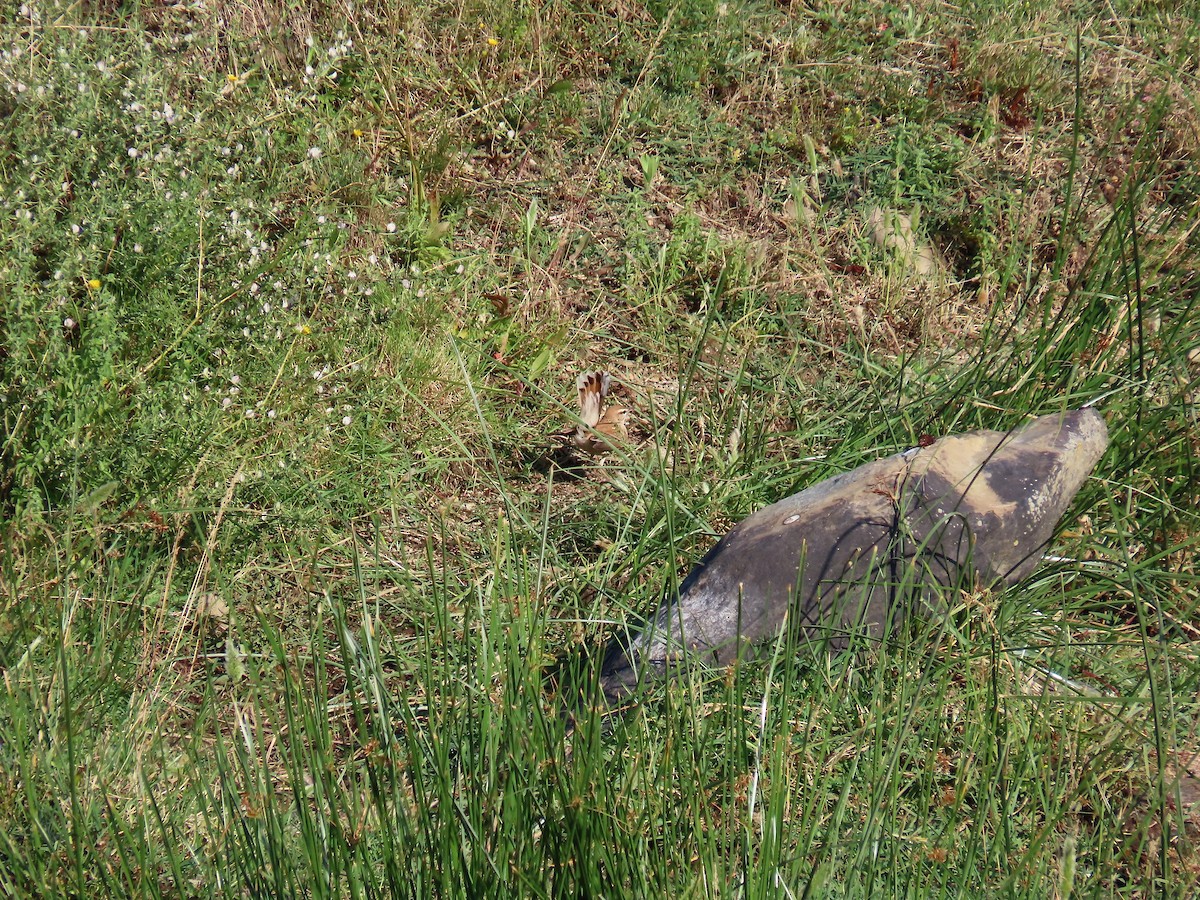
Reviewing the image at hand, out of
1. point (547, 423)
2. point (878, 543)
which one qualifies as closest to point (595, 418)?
point (547, 423)

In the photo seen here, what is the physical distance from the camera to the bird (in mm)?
3510

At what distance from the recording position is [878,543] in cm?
264

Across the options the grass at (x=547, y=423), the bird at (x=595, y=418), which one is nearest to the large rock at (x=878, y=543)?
the grass at (x=547, y=423)

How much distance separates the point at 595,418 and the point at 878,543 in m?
1.22

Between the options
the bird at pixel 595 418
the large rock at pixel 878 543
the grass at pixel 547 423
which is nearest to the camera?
the grass at pixel 547 423

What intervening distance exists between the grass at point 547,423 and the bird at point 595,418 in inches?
4.4

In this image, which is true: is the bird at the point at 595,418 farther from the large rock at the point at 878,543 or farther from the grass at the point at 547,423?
the large rock at the point at 878,543

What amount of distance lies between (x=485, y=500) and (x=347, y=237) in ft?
3.83

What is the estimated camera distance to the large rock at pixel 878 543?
2.59 metres

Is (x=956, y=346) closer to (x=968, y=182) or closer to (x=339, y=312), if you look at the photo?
(x=968, y=182)

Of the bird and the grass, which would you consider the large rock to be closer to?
the grass

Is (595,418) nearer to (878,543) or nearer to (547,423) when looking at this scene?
(547,423)

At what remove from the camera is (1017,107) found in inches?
184

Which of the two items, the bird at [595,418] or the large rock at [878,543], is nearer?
the large rock at [878,543]
